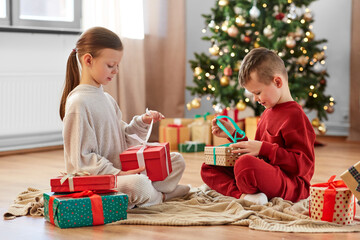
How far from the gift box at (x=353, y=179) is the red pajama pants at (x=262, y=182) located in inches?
15.7

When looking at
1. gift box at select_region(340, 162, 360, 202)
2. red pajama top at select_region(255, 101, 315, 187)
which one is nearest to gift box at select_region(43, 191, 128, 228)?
red pajama top at select_region(255, 101, 315, 187)

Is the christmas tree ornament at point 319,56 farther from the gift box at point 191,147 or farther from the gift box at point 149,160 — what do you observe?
the gift box at point 149,160

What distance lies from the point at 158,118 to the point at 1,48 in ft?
6.49

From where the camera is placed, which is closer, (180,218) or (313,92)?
(180,218)

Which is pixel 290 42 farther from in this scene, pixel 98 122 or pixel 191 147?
pixel 98 122

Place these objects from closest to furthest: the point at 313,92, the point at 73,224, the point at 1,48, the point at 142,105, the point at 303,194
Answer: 1. the point at 73,224
2. the point at 303,194
3. the point at 1,48
4. the point at 313,92
5. the point at 142,105

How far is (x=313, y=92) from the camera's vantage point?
435 cm

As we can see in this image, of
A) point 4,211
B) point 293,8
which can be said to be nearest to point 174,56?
point 293,8

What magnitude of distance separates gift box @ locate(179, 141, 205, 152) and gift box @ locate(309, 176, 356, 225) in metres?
2.16

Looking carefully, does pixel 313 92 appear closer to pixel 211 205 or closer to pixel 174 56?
pixel 174 56

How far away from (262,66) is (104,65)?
65 centimetres

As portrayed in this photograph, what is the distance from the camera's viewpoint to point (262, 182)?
7.79 ft

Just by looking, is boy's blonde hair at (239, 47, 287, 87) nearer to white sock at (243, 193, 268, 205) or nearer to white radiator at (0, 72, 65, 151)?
white sock at (243, 193, 268, 205)

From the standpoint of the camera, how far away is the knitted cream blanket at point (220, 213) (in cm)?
208
